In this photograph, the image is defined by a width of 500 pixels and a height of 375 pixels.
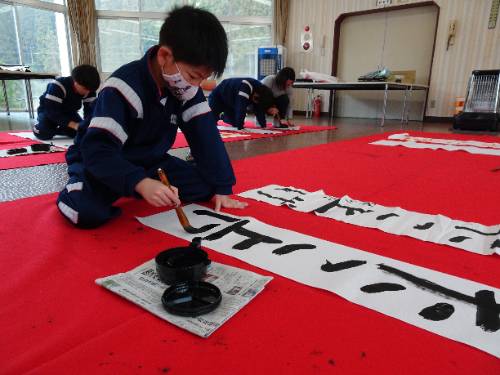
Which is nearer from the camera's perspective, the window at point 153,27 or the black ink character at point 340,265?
the black ink character at point 340,265

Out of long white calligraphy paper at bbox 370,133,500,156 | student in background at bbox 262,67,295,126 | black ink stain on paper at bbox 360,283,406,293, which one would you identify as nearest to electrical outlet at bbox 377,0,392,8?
student in background at bbox 262,67,295,126

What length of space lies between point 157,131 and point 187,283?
641mm

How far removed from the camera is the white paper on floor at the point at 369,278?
64cm

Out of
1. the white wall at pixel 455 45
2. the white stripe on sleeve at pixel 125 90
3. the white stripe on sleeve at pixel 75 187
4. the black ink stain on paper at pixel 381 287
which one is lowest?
the black ink stain on paper at pixel 381 287

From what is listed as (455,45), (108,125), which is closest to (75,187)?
(108,125)

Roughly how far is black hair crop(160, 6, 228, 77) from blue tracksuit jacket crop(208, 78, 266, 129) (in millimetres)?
2688

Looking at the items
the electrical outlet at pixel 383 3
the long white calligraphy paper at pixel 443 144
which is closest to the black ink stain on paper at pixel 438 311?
the long white calligraphy paper at pixel 443 144

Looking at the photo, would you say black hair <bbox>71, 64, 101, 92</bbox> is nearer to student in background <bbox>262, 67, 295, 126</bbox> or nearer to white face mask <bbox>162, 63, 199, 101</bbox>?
white face mask <bbox>162, 63, 199, 101</bbox>

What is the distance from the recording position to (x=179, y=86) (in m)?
1.02

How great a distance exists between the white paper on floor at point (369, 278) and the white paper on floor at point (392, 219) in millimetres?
226

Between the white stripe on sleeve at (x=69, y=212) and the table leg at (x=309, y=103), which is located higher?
the table leg at (x=309, y=103)

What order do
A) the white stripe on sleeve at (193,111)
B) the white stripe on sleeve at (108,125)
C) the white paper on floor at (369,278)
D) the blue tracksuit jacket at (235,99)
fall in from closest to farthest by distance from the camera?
the white paper on floor at (369,278) < the white stripe on sleeve at (108,125) < the white stripe on sleeve at (193,111) < the blue tracksuit jacket at (235,99)

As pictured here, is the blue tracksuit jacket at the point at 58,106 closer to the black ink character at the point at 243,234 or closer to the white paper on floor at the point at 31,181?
the white paper on floor at the point at 31,181

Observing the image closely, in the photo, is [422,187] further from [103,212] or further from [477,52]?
[477,52]
